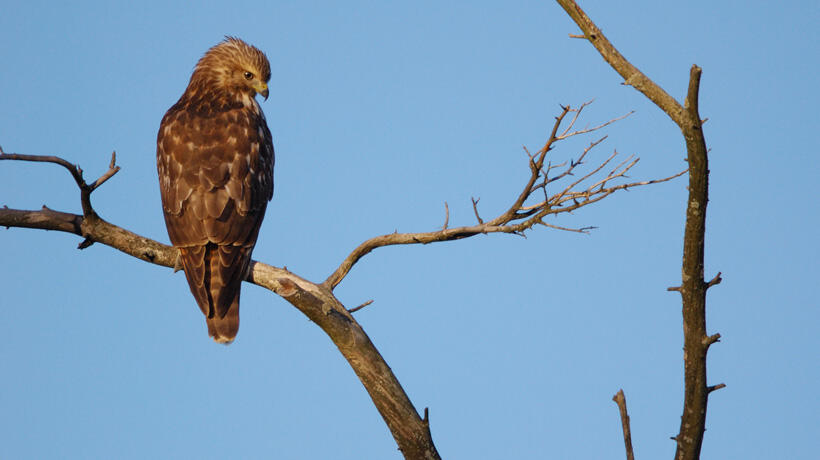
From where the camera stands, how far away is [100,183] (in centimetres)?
593

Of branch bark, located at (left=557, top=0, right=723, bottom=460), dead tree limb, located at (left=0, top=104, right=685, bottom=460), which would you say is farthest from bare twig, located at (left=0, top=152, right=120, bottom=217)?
branch bark, located at (left=557, top=0, right=723, bottom=460)

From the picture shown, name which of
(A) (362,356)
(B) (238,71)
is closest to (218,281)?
(A) (362,356)

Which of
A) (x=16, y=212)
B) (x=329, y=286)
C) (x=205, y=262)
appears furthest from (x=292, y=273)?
(x=16, y=212)

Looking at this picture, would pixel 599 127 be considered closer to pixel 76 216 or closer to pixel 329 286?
pixel 329 286

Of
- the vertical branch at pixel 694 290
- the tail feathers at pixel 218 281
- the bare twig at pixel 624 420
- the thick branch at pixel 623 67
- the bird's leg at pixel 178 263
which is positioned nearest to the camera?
the vertical branch at pixel 694 290

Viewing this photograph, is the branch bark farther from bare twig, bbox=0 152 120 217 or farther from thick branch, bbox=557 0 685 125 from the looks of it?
bare twig, bbox=0 152 120 217

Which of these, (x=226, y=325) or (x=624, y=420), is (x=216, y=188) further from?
(x=624, y=420)

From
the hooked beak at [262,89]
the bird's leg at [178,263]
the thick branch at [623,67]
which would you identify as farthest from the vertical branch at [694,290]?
the hooked beak at [262,89]

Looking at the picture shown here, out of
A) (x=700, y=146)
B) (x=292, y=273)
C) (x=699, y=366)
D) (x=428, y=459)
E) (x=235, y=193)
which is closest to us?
(x=700, y=146)

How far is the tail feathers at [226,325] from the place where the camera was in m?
6.28

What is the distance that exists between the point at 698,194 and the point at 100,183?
13.4 ft

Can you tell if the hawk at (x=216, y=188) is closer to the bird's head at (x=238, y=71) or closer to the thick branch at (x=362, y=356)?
the bird's head at (x=238, y=71)

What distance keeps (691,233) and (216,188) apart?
12.1 ft

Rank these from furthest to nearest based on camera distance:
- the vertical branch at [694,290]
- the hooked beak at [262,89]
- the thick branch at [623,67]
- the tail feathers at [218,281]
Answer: the hooked beak at [262,89] → the tail feathers at [218,281] → the thick branch at [623,67] → the vertical branch at [694,290]
